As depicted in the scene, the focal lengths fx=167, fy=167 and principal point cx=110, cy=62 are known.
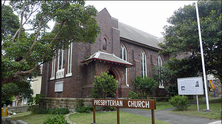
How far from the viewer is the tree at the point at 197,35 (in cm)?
1407

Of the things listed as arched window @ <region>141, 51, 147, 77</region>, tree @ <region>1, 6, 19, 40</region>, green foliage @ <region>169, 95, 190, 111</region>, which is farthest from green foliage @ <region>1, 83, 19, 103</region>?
arched window @ <region>141, 51, 147, 77</region>

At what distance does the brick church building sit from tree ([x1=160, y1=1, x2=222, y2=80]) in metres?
5.02

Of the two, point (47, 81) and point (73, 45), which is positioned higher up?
point (73, 45)

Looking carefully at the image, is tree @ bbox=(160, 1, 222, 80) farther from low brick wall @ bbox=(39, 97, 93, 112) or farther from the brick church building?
low brick wall @ bbox=(39, 97, 93, 112)

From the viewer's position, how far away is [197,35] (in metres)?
14.5

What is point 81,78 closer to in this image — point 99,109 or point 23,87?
point 99,109

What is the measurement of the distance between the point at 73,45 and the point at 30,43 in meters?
7.01

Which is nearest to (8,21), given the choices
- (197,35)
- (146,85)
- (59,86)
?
(59,86)

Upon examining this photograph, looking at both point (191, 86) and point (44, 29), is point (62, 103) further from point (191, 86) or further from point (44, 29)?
point (191, 86)

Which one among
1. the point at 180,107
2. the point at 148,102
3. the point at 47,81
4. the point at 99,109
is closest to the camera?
the point at 148,102

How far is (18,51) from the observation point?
9.40 meters

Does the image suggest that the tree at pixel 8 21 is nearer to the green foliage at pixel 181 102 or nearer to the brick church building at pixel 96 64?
the brick church building at pixel 96 64

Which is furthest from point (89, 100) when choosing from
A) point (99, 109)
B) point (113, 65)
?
point (113, 65)

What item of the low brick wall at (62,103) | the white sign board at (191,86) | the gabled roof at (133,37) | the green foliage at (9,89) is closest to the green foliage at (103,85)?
the low brick wall at (62,103)
